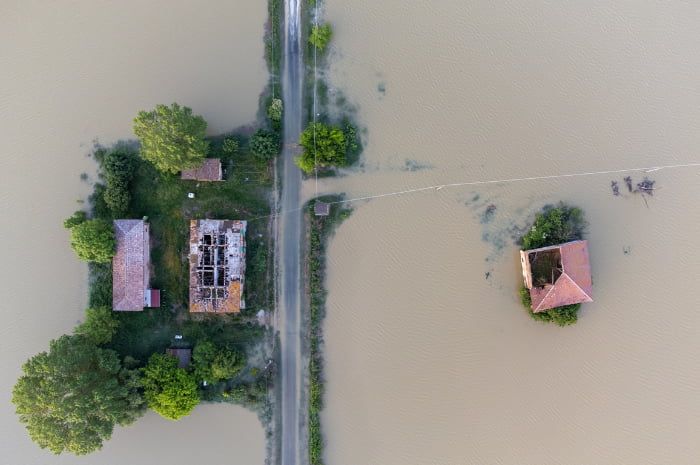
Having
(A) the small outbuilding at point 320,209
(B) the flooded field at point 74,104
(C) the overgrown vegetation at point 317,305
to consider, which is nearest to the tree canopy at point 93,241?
(B) the flooded field at point 74,104

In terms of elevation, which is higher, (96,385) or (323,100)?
(323,100)

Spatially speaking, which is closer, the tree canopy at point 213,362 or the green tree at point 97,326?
the green tree at point 97,326

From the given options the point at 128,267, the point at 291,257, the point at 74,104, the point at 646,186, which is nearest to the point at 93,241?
the point at 128,267

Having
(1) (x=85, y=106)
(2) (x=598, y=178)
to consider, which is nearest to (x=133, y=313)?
(1) (x=85, y=106)

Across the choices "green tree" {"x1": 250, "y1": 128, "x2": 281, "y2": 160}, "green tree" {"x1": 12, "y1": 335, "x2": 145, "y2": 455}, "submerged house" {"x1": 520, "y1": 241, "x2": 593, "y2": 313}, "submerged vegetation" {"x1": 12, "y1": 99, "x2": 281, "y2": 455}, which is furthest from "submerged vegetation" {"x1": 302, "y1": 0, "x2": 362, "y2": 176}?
"green tree" {"x1": 12, "y1": 335, "x2": 145, "y2": 455}

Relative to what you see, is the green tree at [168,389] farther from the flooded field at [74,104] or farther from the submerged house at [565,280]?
the submerged house at [565,280]

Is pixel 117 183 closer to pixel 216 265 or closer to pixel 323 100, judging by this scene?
pixel 216 265

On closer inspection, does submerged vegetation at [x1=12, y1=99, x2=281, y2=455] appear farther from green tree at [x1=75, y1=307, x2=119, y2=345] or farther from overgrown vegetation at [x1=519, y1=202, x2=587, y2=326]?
overgrown vegetation at [x1=519, y1=202, x2=587, y2=326]

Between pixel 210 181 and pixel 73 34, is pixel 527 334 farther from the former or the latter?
pixel 73 34
